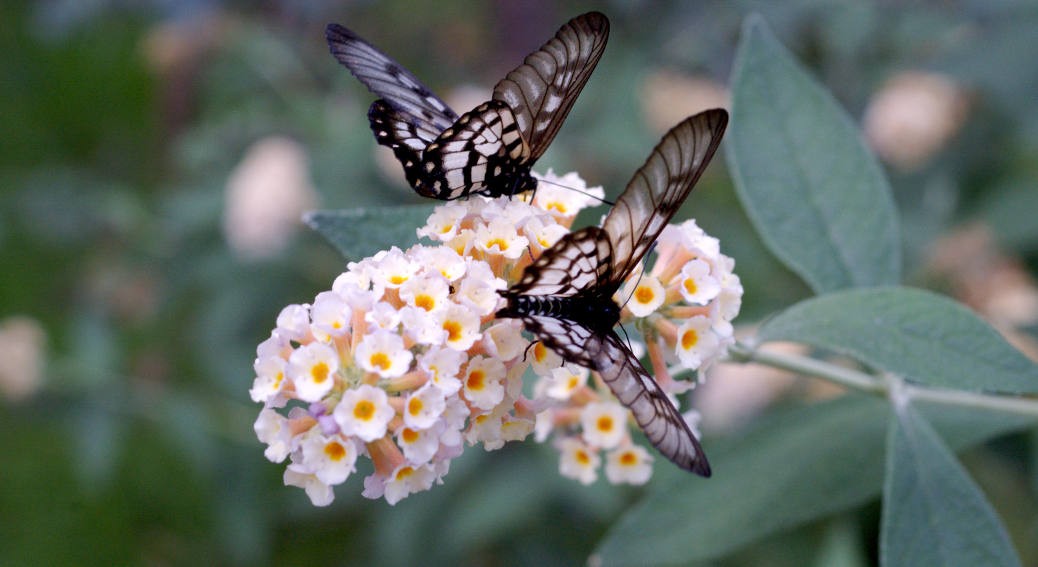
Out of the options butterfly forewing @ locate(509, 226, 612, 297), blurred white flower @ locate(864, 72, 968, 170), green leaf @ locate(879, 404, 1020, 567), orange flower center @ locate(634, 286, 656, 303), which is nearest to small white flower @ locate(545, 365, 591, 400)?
orange flower center @ locate(634, 286, 656, 303)

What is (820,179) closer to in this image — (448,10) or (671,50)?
(671,50)

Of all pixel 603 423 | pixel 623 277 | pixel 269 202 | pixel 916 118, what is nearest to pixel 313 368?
pixel 623 277

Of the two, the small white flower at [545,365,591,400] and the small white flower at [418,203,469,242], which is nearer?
the small white flower at [418,203,469,242]

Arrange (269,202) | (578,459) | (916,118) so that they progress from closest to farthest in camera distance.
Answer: (578,459) → (916,118) → (269,202)

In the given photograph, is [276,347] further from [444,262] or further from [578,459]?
[578,459]

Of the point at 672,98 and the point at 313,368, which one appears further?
the point at 672,98

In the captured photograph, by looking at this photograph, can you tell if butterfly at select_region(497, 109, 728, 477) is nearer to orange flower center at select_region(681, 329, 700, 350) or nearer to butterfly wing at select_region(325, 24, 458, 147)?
orange flower center at select_region(681, 329, 700, 350)

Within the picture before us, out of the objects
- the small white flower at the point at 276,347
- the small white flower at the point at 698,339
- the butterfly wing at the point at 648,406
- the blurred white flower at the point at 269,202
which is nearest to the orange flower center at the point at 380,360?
the small white flower at the point at 276,347
